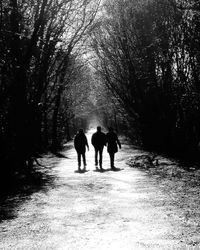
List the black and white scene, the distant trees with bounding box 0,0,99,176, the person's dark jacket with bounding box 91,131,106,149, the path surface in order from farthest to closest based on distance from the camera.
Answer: the person's dark jacket with bounding box 91,131,106,149
the distant trees with bounding box 0,0,99,176
the black and white scene
the path surface

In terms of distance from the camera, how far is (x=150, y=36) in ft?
84.7

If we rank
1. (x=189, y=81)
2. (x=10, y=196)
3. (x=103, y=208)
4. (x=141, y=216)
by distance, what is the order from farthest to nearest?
(x=189, y=81) → (x=10, y=196) → (x=103, y=208) → (x=141, y=216)

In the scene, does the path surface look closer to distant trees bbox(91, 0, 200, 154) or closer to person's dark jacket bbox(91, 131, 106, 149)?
person's dark jacket bbox(91, 131, 106, 149)

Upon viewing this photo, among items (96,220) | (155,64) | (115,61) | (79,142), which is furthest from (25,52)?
(115,61)

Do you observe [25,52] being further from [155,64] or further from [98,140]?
[155,64]

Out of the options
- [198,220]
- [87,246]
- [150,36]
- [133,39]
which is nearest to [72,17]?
[150,36]

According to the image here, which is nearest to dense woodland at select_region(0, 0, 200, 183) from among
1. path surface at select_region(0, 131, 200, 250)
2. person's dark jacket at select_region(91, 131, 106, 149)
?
person's dark jacket at select_region(91, 131, 106, 149)

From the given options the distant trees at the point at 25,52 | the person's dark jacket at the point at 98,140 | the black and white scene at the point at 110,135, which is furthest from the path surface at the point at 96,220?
the person's dark jacket at the point at 98,140

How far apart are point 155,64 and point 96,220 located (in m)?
19.9

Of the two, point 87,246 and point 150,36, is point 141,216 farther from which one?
point 150,36

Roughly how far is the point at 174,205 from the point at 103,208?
5.53ft

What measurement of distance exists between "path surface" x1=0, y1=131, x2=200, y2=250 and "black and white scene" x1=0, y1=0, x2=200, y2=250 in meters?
0.02

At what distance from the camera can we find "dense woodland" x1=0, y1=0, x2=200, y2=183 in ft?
52.0

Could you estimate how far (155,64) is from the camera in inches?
1064
